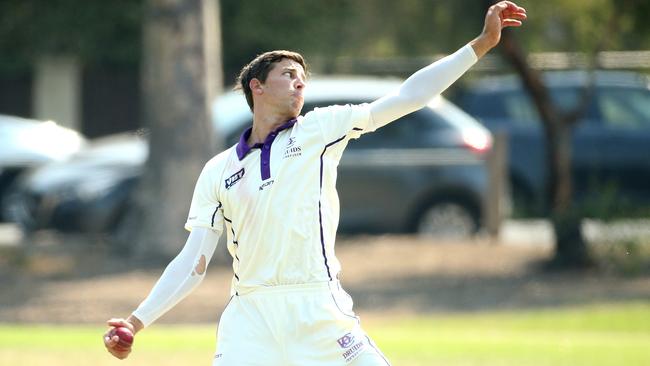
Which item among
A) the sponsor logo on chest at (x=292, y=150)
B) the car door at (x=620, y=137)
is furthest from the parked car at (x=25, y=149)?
the sponsor logo on chest at (x=292, y=150)

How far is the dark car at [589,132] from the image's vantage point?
19828 mm

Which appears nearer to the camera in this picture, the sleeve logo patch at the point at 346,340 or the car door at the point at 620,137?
the sleeve logo patch at the point at 346,340

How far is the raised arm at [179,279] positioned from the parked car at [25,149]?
1377 centimetres

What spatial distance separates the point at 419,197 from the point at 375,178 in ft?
2.02

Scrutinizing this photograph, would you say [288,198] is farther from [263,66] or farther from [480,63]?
[480,63]

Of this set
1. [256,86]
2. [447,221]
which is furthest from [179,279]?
[447,221]

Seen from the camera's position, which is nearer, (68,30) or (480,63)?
(480,63)

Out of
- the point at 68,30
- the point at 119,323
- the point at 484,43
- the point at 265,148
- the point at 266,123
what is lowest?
the point at 119,323

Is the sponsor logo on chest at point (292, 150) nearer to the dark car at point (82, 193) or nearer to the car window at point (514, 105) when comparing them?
the dark car at point (82, 193)

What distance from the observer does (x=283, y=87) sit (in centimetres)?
546

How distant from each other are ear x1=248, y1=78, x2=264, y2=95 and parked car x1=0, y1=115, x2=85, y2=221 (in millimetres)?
13854

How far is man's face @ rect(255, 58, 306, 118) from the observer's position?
17.9 feet

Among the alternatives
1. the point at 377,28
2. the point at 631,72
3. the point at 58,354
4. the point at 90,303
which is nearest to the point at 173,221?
the point at 90,303

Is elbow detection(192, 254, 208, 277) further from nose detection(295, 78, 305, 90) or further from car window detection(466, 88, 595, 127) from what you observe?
car window detection(466, 88, 595, 127)
